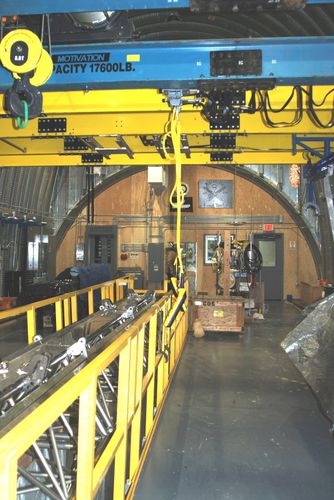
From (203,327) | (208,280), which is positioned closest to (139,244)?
(208,280)

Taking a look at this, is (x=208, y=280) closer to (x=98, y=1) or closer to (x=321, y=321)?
(x=321, y=321)

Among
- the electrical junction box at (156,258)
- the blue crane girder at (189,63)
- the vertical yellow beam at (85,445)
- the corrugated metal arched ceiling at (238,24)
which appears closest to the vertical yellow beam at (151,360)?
the vertical yellow beam at (85,445)

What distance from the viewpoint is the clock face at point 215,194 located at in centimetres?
1514

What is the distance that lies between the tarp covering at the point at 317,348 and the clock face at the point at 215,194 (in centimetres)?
1050

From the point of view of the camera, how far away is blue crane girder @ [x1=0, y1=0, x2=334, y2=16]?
2.55 metres

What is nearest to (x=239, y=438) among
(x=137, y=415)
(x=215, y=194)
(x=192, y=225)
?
(x=137, y=415)

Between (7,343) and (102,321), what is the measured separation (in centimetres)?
465

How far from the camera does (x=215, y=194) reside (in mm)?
15172

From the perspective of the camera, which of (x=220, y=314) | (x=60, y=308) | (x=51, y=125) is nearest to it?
(x=60, y=308)

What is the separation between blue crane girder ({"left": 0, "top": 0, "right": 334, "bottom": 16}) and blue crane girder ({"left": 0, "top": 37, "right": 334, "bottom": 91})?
54 cm

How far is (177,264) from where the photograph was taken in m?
3.30

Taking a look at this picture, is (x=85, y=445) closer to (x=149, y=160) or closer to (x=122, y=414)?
(x=122, y=414)

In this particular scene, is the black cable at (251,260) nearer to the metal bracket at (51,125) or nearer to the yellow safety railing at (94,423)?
the metal bracket at (51,125)

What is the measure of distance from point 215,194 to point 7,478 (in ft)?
47.7
